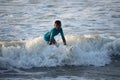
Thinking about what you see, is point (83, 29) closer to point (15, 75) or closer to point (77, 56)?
point (77, 56)

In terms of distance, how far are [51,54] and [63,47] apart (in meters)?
0.49

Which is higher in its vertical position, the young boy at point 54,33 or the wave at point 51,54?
the young boy at point 54,33

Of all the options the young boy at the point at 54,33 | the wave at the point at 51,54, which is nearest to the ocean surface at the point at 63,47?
the wave at the point at 51,54

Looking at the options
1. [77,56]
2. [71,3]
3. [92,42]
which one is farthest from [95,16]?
[77,56]

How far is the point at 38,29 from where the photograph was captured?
2011cm

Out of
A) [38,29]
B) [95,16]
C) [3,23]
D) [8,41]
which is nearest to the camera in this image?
[8,41]

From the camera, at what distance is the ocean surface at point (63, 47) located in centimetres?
1377

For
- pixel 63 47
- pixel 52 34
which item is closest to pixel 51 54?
pixel 63 47

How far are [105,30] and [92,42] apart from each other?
11.0 feet

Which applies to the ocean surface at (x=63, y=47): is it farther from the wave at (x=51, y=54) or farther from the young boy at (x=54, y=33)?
the young boy at (x=54, y=33)

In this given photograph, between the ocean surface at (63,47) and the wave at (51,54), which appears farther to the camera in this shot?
the wave at (51,54)

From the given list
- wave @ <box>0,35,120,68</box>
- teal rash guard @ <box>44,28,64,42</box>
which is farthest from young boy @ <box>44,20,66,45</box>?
wave @ <box>0,35,120,68</box>

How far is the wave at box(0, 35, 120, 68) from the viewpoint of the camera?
14641mm

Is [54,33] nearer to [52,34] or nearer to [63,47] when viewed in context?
[52,34]
